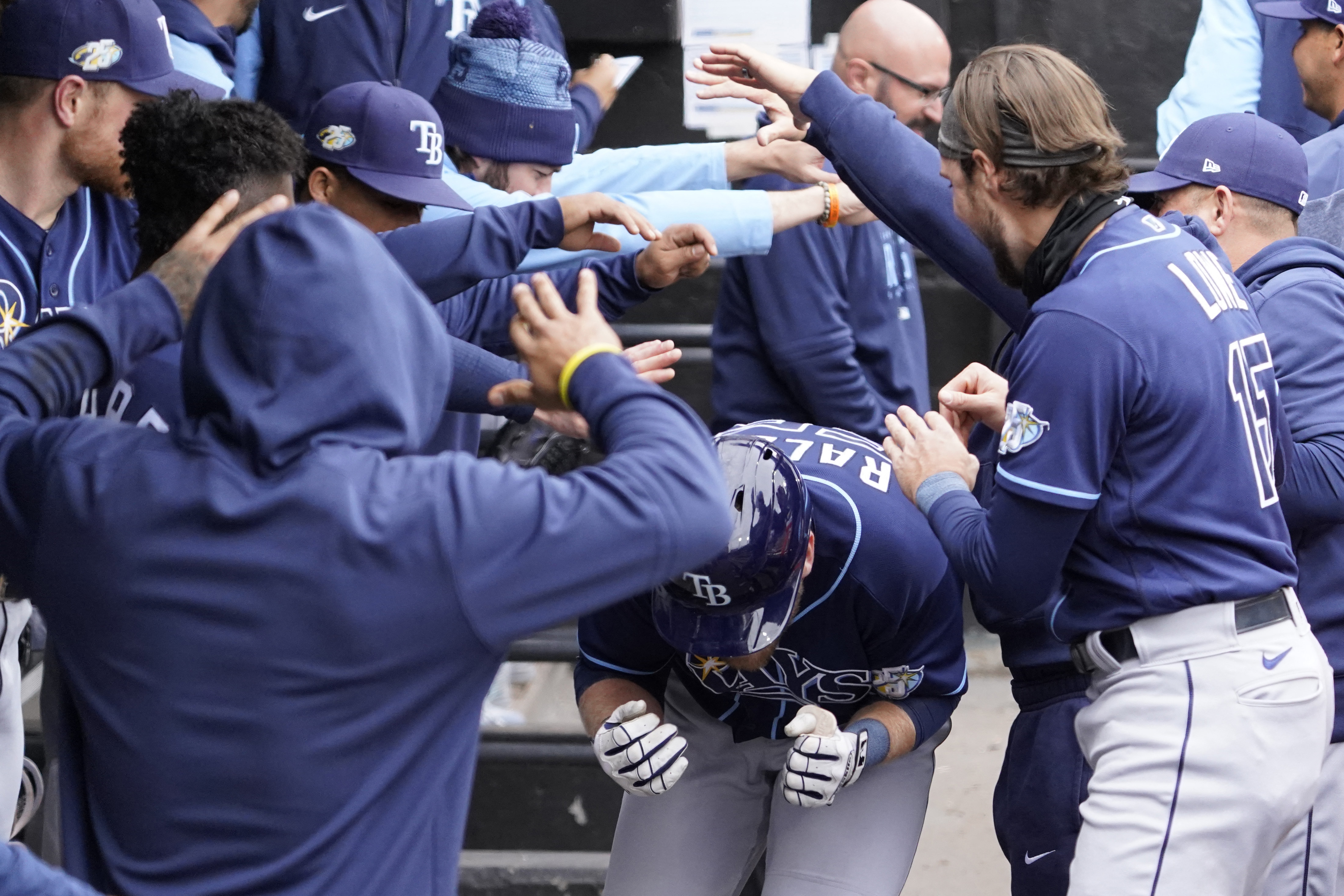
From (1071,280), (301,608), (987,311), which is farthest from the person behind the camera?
(987,311)

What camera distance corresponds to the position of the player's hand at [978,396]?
98.7 inches

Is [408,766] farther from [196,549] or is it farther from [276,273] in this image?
[276,273]

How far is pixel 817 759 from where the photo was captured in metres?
2.49

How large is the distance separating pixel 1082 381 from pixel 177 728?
4.34ft

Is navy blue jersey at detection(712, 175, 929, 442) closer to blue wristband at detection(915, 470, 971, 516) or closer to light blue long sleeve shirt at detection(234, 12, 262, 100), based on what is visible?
blue wristband at detection(915, 470, 971, 516)

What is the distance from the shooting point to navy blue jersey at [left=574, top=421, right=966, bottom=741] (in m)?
2.57

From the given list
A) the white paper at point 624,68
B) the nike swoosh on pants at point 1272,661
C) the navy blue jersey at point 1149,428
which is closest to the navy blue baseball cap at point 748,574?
the navy blue jersey at point 1149,428

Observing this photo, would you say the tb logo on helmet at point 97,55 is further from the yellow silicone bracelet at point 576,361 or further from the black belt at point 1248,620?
the black belt at point 1248,620

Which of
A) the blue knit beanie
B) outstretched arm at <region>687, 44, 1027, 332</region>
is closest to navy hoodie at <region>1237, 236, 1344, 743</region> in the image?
outstretched arm at <region>687, 44, 1027, 332</region>

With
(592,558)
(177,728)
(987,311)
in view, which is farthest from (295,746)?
(987,311)

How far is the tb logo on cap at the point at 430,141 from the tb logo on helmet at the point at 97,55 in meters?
0.58

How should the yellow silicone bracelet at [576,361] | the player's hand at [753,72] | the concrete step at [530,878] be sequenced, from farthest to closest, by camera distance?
the concrete step at [530,878]
the player's hand at [753,72]
the yellow silicone bracelet at [576,361]

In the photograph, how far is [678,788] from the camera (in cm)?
278

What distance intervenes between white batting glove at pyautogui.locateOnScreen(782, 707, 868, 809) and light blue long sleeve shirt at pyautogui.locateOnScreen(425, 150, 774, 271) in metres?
1.06
